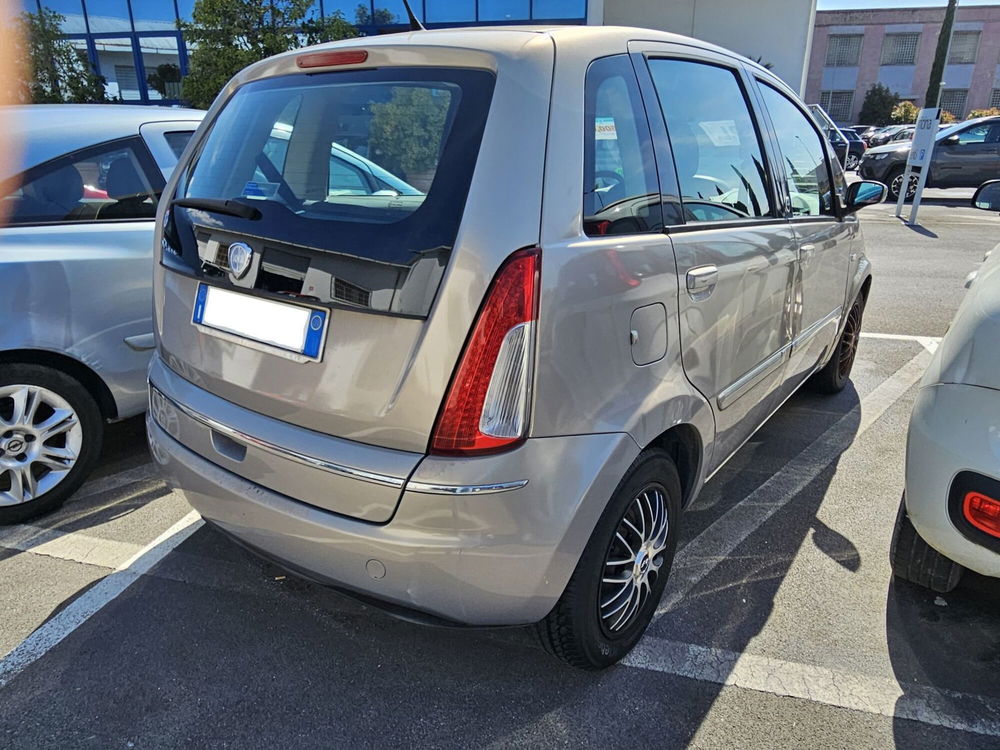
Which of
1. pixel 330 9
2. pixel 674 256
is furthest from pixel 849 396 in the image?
pixel 330 9

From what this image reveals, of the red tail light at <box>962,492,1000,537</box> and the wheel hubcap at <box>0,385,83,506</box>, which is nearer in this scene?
the red tail light at <box>962,492,1000,537</box>

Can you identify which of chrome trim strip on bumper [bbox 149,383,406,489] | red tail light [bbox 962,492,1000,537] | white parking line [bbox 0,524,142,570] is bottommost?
white parking line [bbox 0,524,142,570]

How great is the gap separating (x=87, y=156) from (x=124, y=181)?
0.17m

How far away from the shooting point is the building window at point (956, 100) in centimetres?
4844

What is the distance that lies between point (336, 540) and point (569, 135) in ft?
3.73

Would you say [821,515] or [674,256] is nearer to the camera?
[674,256]

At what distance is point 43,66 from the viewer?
45.1ft

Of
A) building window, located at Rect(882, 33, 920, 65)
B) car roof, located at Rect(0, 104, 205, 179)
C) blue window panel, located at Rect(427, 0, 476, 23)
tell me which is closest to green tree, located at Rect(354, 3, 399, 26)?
blue window panel, located at Rect(427, 0, 476, 23)

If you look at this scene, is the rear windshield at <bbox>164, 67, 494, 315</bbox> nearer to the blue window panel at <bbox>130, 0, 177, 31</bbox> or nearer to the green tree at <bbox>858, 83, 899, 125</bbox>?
the blue window panel at <bbox>130, 0, 177, 31</bbox>

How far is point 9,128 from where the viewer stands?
9.46 ft

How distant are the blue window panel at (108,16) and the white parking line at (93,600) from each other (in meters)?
21.6

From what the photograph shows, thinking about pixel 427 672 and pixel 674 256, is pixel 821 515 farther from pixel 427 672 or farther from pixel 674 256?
pixel 427 672

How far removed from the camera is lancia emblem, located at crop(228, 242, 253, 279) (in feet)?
5.81

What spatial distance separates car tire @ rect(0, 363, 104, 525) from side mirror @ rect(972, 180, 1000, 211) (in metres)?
4.16
